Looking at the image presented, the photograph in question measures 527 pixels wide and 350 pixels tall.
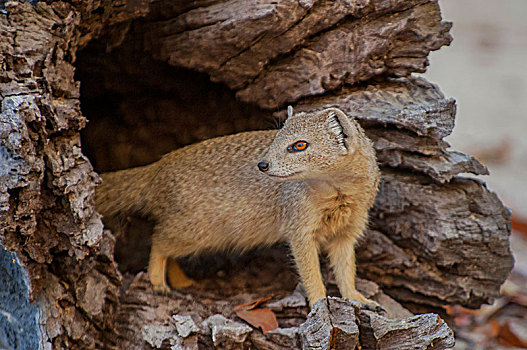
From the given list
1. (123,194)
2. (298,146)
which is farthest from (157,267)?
(298,146)

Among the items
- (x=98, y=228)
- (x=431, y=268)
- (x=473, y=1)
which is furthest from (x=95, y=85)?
(x=473, y=1)

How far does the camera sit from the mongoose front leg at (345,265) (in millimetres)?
3267

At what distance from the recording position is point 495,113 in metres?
8.32

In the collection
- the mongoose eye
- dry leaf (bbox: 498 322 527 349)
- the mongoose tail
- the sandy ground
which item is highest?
the mongoose eye

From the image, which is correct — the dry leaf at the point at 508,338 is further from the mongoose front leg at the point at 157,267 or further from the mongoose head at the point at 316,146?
the mongoose front leg at the point at 157,267

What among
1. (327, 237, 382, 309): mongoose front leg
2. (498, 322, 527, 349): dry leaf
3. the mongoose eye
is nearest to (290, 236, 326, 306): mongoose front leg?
(327, 237, 382, 309): mongoose front leg

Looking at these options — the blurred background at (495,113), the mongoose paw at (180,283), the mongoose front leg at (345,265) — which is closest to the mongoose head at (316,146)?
the mongoose front leg at (345,265)

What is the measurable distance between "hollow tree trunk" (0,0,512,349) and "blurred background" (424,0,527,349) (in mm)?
1040

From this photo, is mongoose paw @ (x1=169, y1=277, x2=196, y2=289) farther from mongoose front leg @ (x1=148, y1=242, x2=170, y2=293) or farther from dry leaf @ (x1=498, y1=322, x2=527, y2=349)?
dry leaf @ (x1=498, y1=322, x2=527, y2=349)

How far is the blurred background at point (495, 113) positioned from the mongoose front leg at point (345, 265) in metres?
1.33

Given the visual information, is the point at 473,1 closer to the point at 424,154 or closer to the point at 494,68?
the point at 494,68

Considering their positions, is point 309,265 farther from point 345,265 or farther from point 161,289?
point 161,289

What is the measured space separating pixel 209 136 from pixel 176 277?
1.03 m

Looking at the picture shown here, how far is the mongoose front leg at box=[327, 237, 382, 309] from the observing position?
3.27 metres
